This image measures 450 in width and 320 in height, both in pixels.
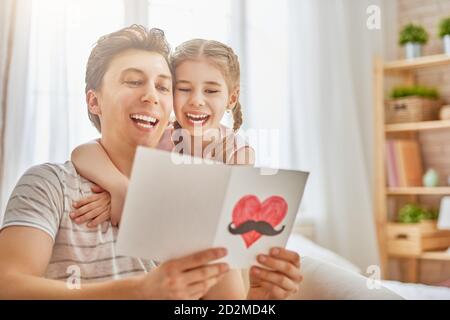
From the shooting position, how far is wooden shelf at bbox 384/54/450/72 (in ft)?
8.79

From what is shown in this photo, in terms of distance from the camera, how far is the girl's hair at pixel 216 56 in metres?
0.94

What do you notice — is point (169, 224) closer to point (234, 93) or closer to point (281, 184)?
point (281, 184)

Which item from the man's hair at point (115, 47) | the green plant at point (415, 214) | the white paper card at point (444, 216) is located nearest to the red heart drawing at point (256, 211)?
the man's hair at point (115, 47)

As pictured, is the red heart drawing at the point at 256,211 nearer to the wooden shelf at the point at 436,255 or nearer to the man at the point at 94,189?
the man at the point at 94,189

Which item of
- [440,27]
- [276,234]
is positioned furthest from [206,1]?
[440,27]

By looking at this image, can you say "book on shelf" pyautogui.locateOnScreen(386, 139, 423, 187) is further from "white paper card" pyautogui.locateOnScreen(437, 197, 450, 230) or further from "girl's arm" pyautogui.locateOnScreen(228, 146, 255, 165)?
"girl's arm" pyautogui.locateOnScreen(228, 146, 255, 165)

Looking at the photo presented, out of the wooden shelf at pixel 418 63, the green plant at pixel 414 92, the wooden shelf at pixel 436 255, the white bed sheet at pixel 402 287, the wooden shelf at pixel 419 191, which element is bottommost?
the wooden shelf at pixel 436 255

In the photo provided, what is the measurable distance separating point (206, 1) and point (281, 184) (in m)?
0.73

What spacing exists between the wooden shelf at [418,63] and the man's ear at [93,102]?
2077 millimetres

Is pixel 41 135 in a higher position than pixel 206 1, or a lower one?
lower

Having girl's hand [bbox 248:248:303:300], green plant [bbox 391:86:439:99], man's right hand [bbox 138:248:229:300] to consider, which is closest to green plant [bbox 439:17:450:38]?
green plant [bbox 391:86:439:99]

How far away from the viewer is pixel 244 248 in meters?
0.82

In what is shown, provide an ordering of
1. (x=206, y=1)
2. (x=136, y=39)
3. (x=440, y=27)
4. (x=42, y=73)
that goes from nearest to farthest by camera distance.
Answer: (x=136, y=39) < (x=206, y=1) < (x=42, y=73) < (x=440, y=27)

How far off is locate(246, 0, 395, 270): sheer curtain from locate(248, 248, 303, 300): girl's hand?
1.10 meters
